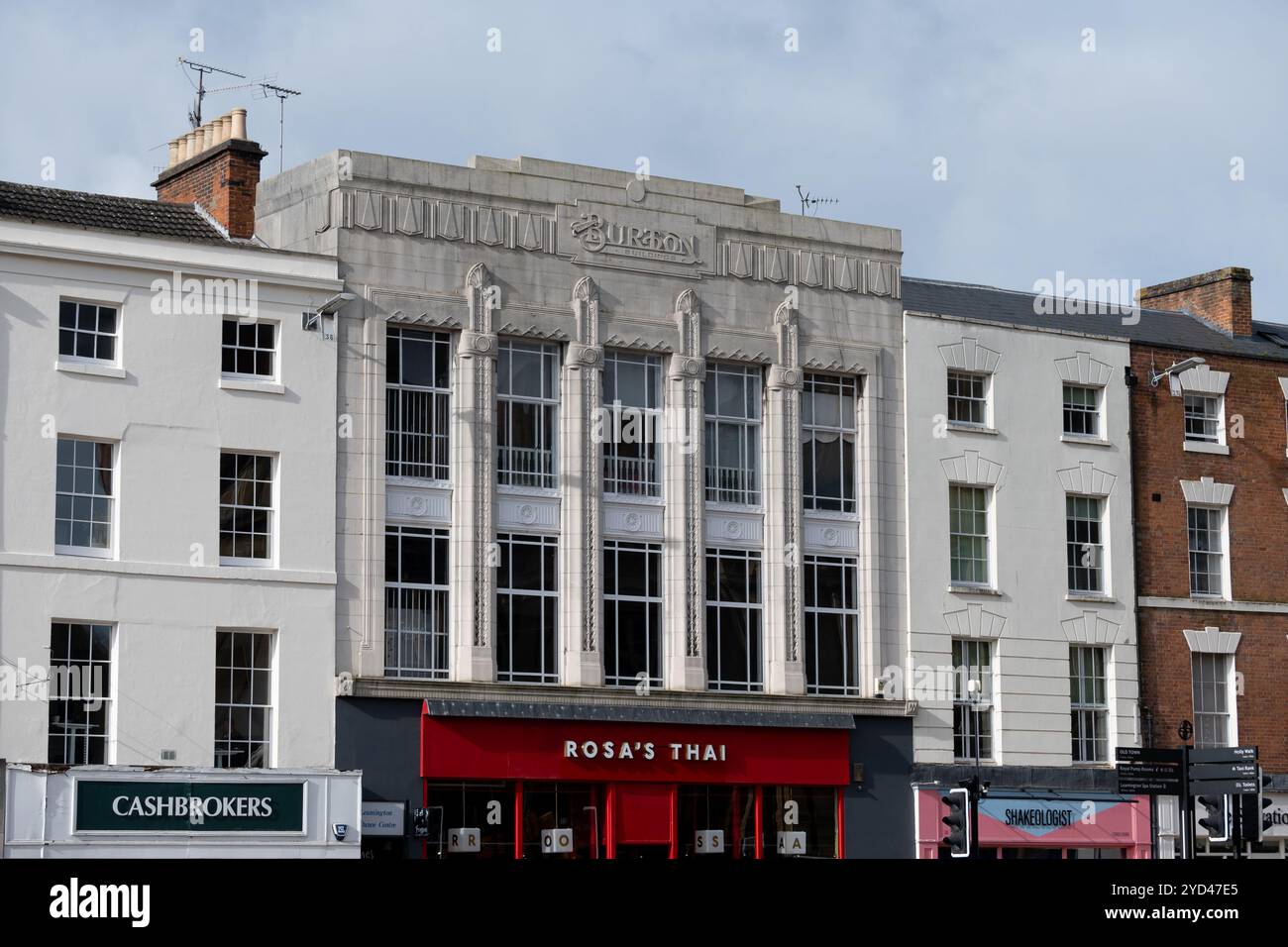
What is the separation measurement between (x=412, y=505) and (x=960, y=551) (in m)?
11.5

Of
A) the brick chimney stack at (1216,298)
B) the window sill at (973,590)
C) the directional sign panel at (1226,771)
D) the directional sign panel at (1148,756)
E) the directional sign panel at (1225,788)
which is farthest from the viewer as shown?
the brick chimney stack at (1216,298)

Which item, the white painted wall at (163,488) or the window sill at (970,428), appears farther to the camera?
the window sill at (970,428)

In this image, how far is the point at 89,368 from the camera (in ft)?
104

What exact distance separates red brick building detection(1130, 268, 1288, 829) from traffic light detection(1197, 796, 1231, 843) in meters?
9.68

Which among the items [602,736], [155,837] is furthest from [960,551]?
[155,837]

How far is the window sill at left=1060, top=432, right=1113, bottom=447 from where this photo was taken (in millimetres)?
40469

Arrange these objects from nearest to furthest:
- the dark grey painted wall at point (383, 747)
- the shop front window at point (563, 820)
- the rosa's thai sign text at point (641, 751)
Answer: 1. the dark grey painted wall at point (383, 747)
2. the shop front window at point (563, 820)
3. the rosa's thai sign text at point (641, 751)

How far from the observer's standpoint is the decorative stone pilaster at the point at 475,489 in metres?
34.0

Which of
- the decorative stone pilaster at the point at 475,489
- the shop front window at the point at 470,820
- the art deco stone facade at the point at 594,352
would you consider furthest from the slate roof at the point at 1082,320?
the shop front window at the point at 470,820

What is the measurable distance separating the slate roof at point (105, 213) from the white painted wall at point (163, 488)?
42.2 inches

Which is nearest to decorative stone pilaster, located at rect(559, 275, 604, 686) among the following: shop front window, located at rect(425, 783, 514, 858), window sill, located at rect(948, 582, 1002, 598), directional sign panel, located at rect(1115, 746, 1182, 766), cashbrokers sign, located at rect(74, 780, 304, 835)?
shop front window, located at rect(425, 783, 514, 858)

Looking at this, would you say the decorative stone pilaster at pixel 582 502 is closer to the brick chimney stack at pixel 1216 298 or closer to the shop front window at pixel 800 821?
the shop front window at pixel 800 821

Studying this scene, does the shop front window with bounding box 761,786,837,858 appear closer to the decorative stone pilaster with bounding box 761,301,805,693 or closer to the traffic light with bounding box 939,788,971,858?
the decorative stone pilaster with bounding box 761,301,805,693

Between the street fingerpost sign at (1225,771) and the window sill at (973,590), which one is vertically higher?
the window sill at (973,590)
